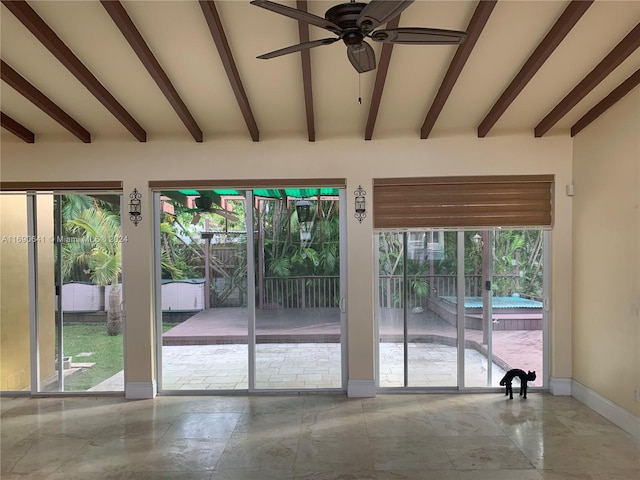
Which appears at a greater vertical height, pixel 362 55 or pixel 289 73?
pixel 289 73

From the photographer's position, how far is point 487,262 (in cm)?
437

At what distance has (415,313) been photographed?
4406mm

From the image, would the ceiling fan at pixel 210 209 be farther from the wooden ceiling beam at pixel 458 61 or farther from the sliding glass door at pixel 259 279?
the wooden ceiling beam at pixel 458 61

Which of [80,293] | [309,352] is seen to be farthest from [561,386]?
[80,293]

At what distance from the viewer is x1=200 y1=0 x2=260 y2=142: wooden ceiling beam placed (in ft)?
8.52

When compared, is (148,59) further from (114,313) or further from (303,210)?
(114,313)

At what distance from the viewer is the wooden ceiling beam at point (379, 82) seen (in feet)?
9.66

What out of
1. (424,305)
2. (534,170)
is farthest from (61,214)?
(534,170)

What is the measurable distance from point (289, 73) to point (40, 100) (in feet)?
7.34

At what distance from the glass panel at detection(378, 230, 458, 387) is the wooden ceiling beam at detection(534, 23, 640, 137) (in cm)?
167

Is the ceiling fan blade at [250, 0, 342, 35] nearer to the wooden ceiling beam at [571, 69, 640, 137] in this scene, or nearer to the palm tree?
the wooden ceiling beam at [571, 69, 640, 137]

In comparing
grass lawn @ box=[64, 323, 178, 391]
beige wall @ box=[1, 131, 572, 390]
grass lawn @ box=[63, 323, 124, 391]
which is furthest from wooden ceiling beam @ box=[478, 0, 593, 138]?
grass lawn @ box=[63, 323, 124, 391]

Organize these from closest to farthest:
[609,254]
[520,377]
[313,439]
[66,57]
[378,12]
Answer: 1. [378,12]
2. [66,57]
3. [313,439]
4. [609,254]
5. [520,377]

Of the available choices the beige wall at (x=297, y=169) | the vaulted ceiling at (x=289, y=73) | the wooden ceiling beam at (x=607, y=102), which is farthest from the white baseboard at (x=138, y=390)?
the wooden ceiling beam at (x=607, y=102)
